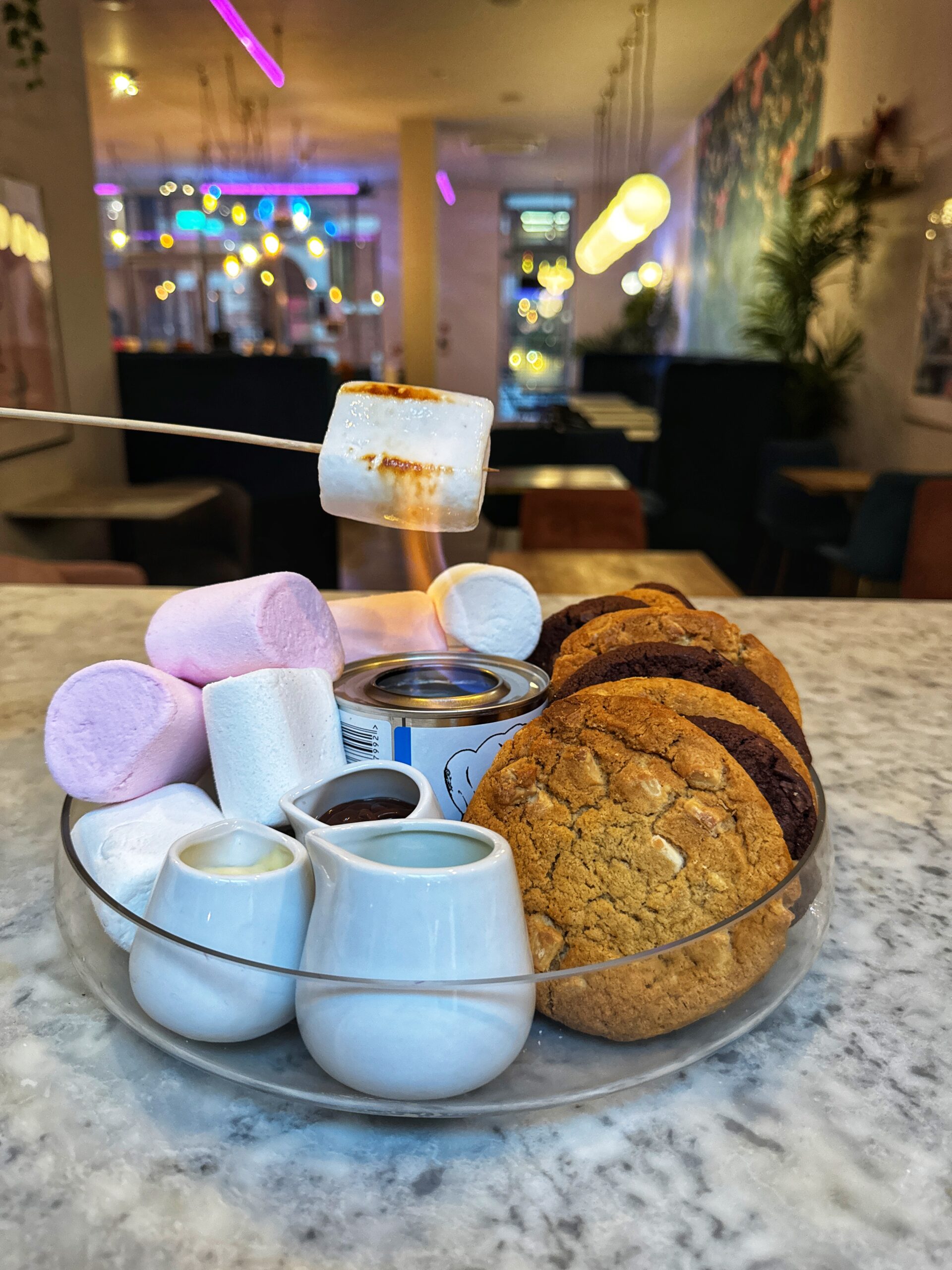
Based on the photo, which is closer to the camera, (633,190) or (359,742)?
(359,742)

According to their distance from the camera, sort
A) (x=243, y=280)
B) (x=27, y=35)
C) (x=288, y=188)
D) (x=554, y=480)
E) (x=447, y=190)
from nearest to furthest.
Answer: (x=554, y=480) → (x=27, y=35) → (x=288, y=188) → (x=447, y=190) → (x=243, y=280)

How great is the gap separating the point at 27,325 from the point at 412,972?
4033mm

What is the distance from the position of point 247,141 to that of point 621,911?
1041 cm

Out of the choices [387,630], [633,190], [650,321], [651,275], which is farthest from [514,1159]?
[650,321]

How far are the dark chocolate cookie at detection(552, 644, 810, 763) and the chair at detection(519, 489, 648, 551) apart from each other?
2380 millimetres

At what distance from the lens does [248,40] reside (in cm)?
596

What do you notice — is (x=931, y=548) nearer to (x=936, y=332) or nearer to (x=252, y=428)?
(x=936, y=332)

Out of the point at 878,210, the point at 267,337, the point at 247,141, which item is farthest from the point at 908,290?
the point at 267,337

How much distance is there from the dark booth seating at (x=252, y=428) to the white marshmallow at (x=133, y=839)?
4053mm

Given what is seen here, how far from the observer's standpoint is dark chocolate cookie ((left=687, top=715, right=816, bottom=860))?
42 centimetres

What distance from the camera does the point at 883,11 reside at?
396 centimetres

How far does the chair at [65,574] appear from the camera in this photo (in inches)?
72.0

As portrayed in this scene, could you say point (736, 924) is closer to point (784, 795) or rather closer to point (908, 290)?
point (784, 795)

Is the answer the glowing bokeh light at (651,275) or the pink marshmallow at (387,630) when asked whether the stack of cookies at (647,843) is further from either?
the glowing bokeh light at (651,275)
